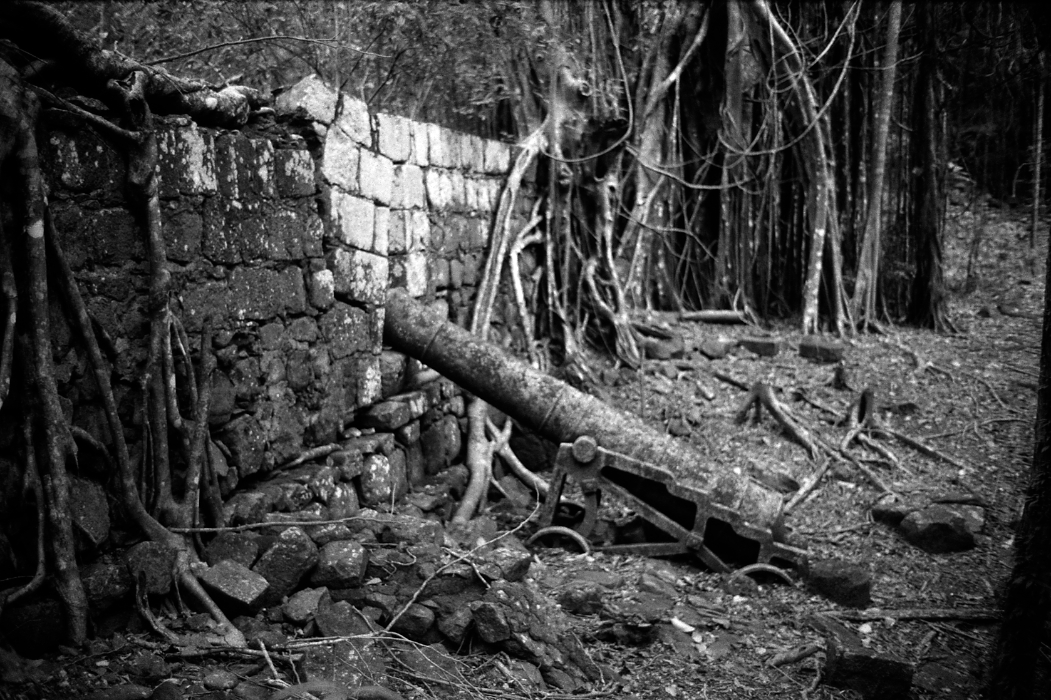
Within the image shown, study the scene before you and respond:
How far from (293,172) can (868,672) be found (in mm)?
3769

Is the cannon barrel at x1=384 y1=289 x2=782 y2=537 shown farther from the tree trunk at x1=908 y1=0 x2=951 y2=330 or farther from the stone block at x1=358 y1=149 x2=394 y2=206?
the tree trunk at x1=908 y1=0 x2=951 y2=330

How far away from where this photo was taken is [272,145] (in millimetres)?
4270

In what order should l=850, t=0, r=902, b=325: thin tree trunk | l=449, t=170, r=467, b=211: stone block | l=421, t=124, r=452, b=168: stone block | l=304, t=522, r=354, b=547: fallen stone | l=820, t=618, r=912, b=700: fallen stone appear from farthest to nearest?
l=850, t=0, r=902, b=325: thin tree trunk
l=449, t=170, r=467, b=211: stone block
l=421, t=124, r=452, b=168: stone block
l=304, t=522, r=354, b=547: fallen stone
l=820, t=618, r=912, b=700: fallen stone

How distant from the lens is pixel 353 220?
5.04 meters

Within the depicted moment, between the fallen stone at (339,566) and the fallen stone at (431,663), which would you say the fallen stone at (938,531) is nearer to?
the fallen stone at (431,663)

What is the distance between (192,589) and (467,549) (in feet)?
5.73

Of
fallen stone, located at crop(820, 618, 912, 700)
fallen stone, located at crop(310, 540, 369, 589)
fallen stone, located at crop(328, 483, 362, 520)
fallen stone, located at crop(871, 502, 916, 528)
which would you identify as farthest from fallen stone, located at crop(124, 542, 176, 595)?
fallen stone, located at crop(871, 502, 916, 528)

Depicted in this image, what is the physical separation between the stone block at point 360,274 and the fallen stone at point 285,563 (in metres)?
1.71

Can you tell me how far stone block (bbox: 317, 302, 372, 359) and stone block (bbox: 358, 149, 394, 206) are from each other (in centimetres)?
77

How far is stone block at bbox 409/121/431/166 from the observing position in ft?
19.4

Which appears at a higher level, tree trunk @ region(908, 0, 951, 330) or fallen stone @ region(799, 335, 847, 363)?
tree trunk @ region(908, 0, 951, 330)

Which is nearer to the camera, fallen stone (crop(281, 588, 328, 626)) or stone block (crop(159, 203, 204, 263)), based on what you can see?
fallen stone (crop(281, 588, 328, 626))

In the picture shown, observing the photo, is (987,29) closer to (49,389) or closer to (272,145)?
(272,145)

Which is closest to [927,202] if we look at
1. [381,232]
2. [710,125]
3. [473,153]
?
[710,125]
